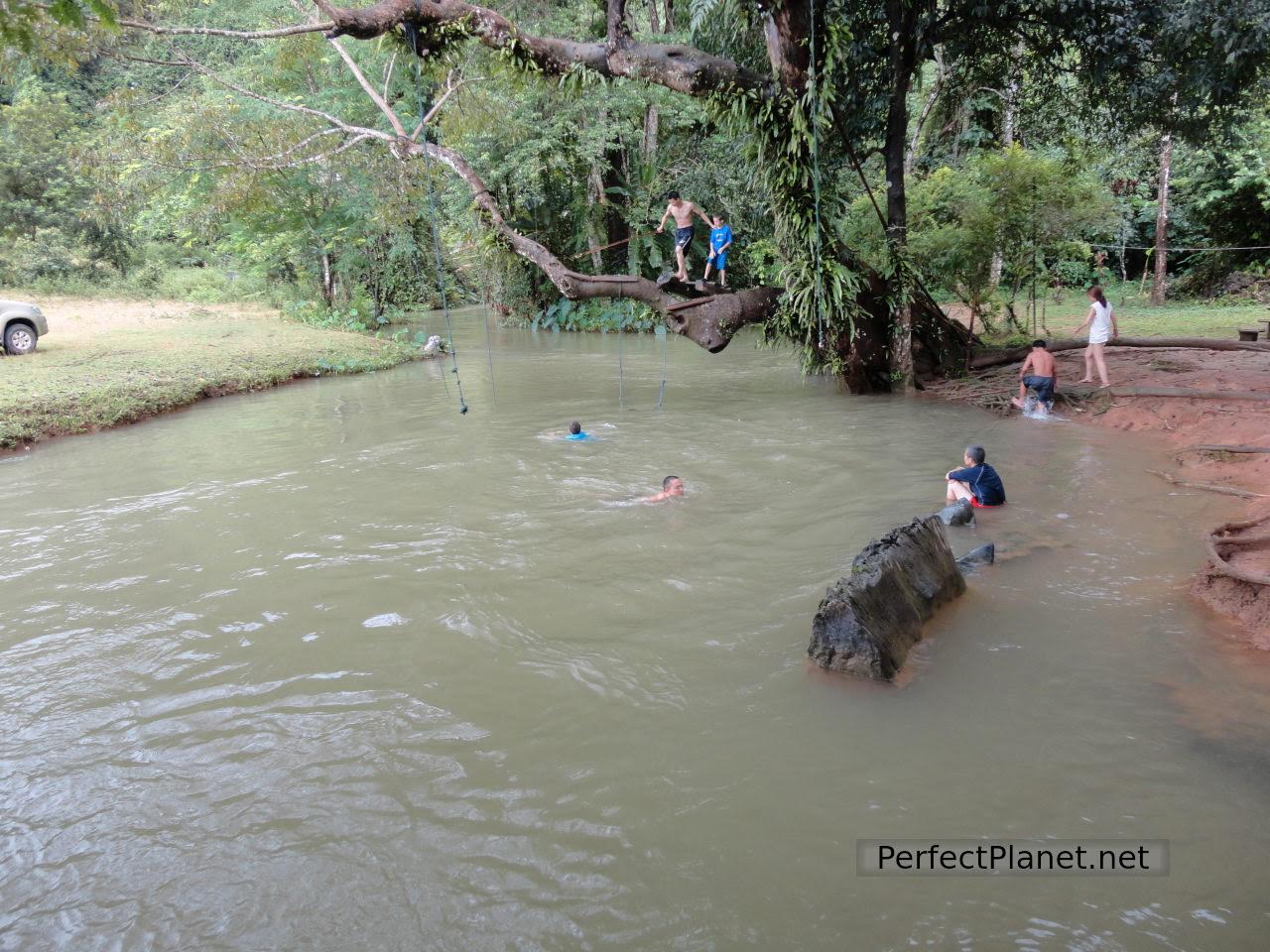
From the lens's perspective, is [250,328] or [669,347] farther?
[669,347]

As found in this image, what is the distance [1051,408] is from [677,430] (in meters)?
5.86

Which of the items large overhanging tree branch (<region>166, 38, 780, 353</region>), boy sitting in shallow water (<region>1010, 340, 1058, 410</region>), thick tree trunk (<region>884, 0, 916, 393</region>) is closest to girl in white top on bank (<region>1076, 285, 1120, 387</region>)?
boy sitting in shallow water (<region>1010, 340, 1058, 410</region>)

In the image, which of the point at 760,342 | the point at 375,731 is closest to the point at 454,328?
the point at 760,342

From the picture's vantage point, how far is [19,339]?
15.7 metres

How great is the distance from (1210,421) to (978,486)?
461cm

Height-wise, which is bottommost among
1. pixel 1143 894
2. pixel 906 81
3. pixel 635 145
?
pixel 1143 894

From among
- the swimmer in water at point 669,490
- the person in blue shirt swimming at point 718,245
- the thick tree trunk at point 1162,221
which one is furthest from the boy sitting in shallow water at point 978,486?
the thick tree trunk at point 1162,221

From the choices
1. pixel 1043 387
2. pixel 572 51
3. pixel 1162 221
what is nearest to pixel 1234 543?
pixel 1043 387

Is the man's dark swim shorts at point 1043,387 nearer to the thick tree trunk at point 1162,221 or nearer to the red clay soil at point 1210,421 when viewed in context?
the red clay soil at point 1210,421

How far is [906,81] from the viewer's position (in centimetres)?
1327

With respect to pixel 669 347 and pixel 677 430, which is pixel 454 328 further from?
pixel 677 430

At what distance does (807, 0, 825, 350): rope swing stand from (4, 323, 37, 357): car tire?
15540mm

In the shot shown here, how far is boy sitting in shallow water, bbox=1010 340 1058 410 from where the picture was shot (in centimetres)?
1184

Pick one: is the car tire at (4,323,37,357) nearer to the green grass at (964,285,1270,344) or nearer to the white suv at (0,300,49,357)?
the white suv at (0,300,49,357)
